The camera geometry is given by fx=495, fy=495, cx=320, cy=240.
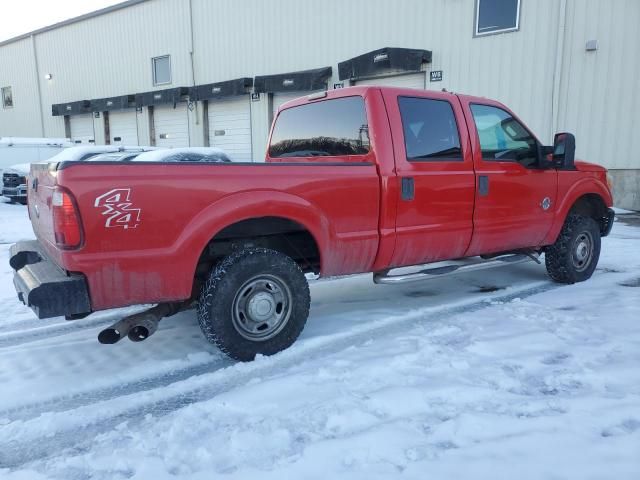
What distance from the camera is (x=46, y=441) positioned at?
2518 millimetres

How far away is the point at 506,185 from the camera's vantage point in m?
4.53

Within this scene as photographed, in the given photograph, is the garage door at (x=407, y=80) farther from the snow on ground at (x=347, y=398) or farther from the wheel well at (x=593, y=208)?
the snow on ground at (x=347, y=398)

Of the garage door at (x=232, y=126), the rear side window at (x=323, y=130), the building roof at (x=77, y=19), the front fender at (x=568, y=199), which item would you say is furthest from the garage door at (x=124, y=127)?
the front fender at (x=568, y=199)

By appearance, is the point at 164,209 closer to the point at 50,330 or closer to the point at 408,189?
the point at 408,189

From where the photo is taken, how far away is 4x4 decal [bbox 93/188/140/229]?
274 centimetres

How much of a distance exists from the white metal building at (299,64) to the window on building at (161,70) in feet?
0.17

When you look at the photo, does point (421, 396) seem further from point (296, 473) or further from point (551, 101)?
point (551, 101)

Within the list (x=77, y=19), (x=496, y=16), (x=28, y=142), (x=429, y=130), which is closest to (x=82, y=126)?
(x=77, y=19)

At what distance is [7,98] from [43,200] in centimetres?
3003

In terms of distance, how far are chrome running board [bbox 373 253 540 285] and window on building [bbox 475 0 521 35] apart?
8027 mm

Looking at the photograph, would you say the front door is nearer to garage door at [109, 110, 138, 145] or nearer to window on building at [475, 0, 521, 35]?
window on building at [475, 0, 521, 35]

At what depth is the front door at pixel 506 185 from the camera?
438 centimetres

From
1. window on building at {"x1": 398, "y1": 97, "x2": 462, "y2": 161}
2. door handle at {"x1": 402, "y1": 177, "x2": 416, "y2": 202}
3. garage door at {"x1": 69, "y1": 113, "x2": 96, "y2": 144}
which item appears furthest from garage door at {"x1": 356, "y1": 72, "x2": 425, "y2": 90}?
garage door at {"x1": 69, "y1": 113, "x2": 96, "y2": 144}

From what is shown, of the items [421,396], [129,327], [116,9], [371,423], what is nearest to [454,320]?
[421,396]
